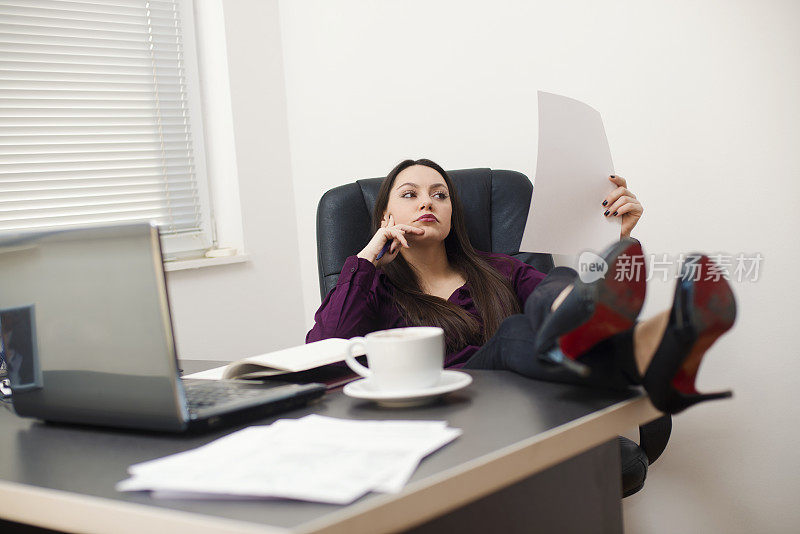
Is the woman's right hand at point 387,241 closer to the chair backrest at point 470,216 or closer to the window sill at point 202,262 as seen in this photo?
the chair backrest at point 470,216

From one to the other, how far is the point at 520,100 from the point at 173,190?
53.0 inches

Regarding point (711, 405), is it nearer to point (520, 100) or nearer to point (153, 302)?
point (520, 100)

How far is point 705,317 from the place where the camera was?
2.43 feet

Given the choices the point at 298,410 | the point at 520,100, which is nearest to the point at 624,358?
the point at 298,410

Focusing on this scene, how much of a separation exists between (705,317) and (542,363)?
201mm

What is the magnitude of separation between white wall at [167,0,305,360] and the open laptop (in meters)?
1.80

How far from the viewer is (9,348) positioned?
0.92 meters

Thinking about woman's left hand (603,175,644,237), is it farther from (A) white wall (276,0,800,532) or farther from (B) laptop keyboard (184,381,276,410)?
(B) laptop keyboard (184,381,276,410)

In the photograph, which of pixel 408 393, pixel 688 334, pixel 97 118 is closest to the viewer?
pixel 688 334

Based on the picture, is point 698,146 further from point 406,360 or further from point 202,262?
point 202,262

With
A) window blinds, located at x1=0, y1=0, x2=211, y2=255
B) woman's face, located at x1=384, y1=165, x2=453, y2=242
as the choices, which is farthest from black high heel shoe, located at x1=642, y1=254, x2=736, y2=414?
window blinds, located at x1=0, y1=0, x2=211, y2=255

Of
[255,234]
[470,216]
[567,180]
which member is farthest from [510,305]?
[255,234]

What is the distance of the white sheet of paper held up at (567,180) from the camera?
56.6 inches

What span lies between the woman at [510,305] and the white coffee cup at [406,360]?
12cm
